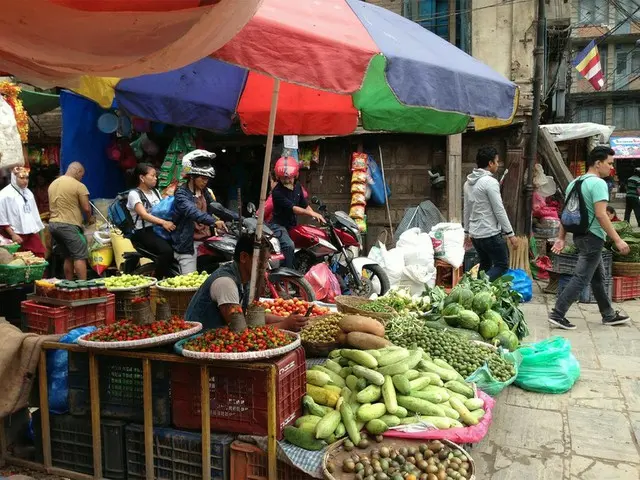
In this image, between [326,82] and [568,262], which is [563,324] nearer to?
[568,262]

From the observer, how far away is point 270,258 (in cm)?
671

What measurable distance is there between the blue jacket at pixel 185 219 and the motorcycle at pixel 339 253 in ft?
4.86

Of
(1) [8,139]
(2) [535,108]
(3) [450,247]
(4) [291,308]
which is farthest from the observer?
(2) [535,108]

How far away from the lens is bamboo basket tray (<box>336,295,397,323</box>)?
5.03 metres

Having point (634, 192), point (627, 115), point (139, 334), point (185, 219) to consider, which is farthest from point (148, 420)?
point (627, 115)

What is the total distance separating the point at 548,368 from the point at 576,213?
2460mm

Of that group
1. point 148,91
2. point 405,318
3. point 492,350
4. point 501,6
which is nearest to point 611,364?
point 492,350

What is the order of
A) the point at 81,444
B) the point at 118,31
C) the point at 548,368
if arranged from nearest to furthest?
1. the point at 118,31
2. the point at 81,444
3. the point at 548,368

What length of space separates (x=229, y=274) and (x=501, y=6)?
9.49 m

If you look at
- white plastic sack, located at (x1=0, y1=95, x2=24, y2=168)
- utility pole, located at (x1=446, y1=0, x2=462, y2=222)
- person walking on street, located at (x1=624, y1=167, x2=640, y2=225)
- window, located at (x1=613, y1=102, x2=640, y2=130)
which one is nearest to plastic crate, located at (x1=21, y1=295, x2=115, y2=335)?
white plastic sack, located at (x1=0, y1=95, x2=24, y2=168)

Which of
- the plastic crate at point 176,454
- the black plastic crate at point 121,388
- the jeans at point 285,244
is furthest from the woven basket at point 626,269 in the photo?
the black plastic crate at point 121,388

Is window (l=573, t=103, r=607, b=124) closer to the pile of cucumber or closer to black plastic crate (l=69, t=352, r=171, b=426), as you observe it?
the pile of cucumber

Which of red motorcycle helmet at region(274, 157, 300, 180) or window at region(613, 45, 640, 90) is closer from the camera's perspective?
red motorcycle helmet at region(274, 157, 300, 180)

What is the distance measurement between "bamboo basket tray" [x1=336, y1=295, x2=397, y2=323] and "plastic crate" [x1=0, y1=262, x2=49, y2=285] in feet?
11.2
